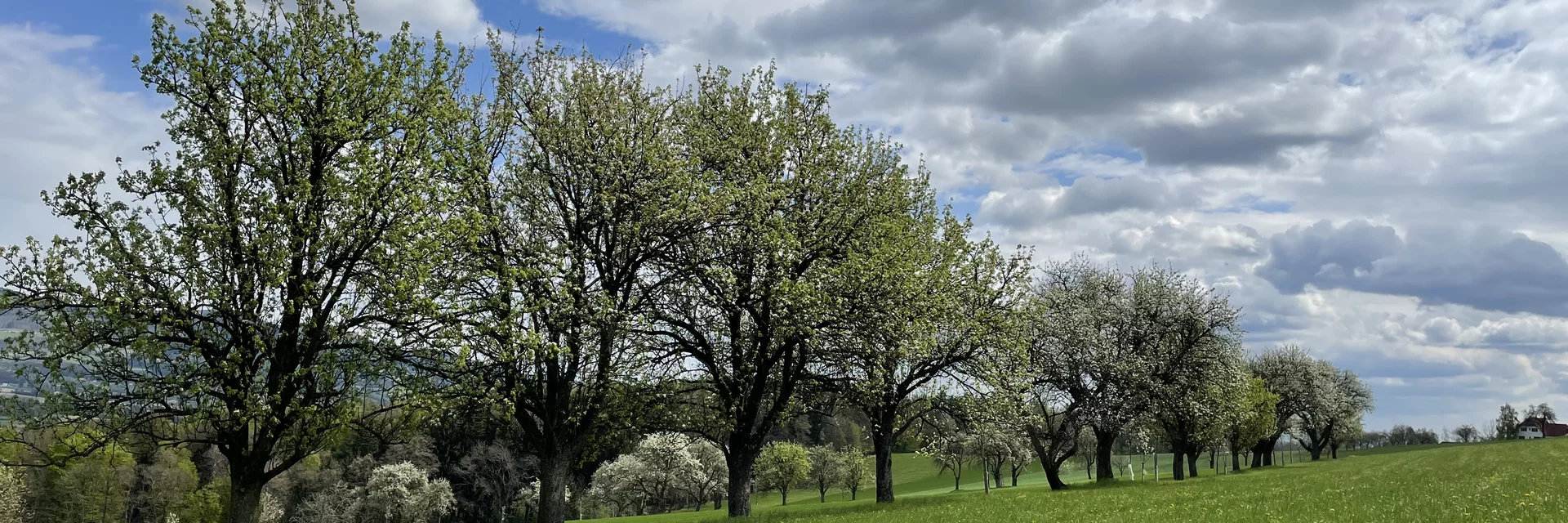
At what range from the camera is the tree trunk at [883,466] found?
39.8m

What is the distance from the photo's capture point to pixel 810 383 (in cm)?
3525

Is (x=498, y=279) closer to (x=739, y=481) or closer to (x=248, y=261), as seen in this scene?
(x=248, y=261)

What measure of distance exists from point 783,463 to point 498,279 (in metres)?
82.4

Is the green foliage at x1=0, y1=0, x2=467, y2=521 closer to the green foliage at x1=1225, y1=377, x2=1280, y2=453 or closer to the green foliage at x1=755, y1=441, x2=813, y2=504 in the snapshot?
the green foliage at x1=1225, y1=377, x2=1280, y2=453

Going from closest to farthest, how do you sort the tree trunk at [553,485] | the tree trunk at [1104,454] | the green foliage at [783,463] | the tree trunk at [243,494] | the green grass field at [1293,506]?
1. the green grass field at [1293,506]
2. the tree trunk at [243,494]
3. the tree trunk at [553,485]
4. the tree trunk at [1104,454]
5. the green foliage at [783,463]

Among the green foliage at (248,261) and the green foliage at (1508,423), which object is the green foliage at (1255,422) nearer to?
the green foliage at (248,261)

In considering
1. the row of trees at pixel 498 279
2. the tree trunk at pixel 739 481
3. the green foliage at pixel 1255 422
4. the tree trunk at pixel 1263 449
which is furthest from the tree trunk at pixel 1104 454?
the tree trunk at pixel 1263 449

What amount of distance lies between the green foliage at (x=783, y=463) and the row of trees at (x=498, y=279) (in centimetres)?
6161

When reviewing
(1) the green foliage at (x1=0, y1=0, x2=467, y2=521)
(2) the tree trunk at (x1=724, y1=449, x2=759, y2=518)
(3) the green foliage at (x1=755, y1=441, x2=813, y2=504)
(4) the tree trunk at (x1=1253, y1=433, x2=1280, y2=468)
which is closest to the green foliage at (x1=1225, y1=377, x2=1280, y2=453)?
(4) the tree trunk at (x1=1253, y1=433, x2=1280, y2=468)

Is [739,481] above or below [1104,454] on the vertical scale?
above

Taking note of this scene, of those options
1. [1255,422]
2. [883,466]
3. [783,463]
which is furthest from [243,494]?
[783,463]

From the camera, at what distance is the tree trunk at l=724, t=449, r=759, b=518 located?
3309cm

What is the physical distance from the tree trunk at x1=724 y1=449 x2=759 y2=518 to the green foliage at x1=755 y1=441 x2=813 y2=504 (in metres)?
68.3

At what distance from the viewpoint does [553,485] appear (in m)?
27.3
